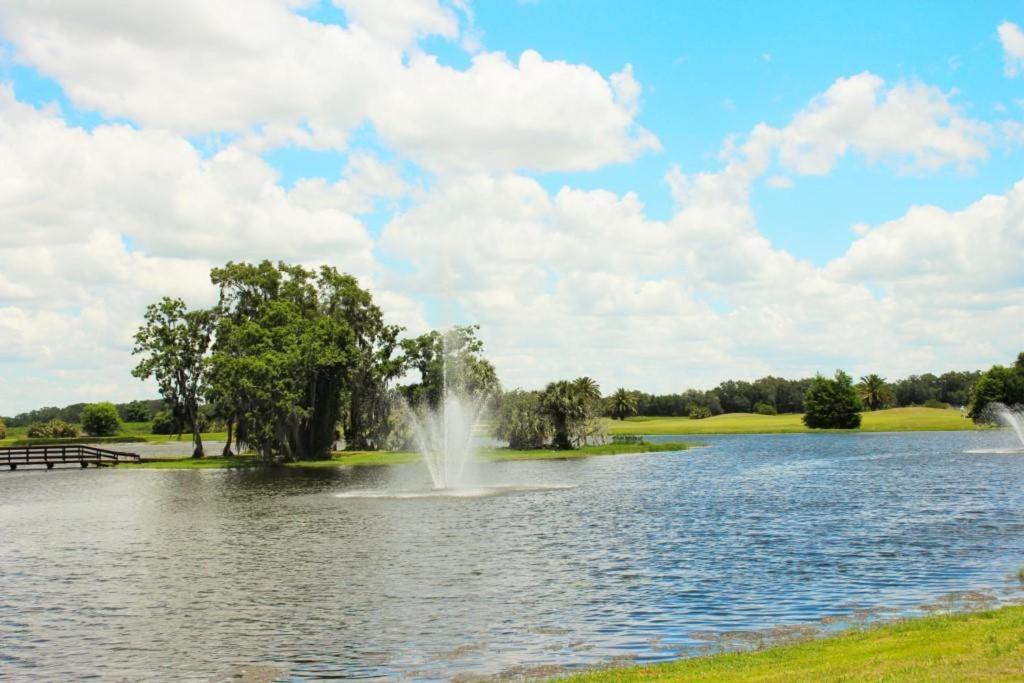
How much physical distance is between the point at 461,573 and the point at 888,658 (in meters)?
18.3

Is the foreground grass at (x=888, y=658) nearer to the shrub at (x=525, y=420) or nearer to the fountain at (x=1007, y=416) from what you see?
the shrub at (x=525, y=420)

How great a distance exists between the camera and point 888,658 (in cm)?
1723

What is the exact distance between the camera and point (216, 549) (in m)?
40.6

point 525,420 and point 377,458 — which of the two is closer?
point 377,458

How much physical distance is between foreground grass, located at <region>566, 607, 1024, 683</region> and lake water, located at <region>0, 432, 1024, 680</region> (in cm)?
246

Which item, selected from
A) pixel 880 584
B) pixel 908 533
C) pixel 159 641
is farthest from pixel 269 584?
pixel 908 533

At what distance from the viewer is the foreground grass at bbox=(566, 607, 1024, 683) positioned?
51.6 ft

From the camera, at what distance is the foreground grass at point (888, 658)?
51.6 ft

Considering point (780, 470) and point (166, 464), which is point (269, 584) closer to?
point (780, 470)

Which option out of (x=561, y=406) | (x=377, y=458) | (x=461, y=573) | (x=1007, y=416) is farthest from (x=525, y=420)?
(x=1007, y=416)

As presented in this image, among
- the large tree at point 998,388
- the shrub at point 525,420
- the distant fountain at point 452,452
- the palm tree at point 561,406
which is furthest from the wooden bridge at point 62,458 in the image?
the large tree at point 998,388

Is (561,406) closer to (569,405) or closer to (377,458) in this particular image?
(569,405)

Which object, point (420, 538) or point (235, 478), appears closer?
point (420, 538)

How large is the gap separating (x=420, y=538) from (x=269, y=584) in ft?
35.6
